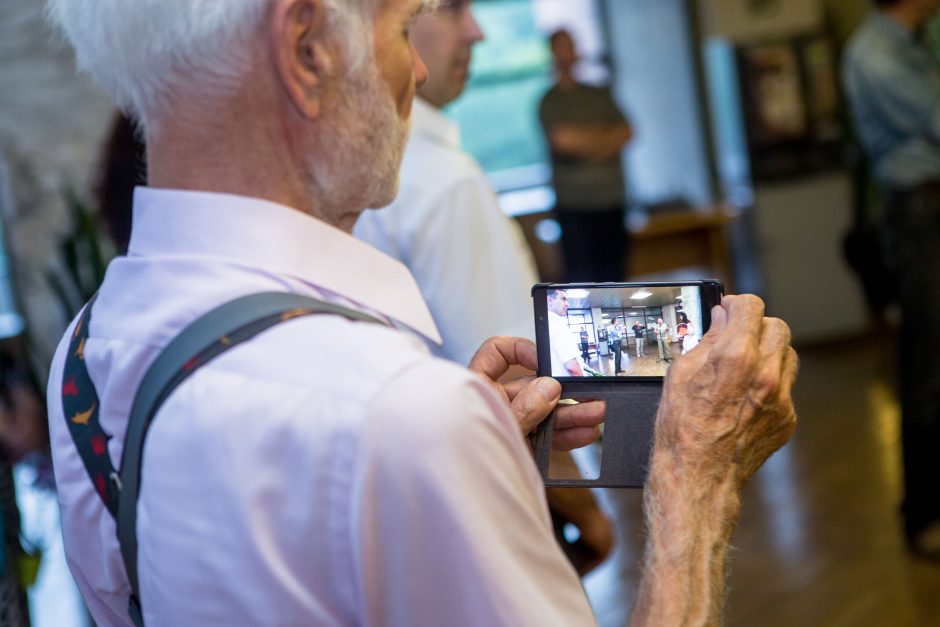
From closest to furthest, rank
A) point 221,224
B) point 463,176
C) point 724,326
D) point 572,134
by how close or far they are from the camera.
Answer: point 221,224 < point 724,326 < point 463,176 < point 572,134

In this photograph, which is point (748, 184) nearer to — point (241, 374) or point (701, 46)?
point (701, 46)

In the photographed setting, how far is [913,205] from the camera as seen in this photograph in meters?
3.41

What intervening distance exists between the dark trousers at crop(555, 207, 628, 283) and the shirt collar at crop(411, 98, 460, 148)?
396cm

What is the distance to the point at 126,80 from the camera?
854 millimetres

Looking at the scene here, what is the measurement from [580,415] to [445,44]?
1120 mm

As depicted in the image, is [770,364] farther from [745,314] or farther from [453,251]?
[453,251]

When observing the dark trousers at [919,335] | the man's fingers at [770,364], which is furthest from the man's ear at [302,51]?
the dark trousers at [919,335]

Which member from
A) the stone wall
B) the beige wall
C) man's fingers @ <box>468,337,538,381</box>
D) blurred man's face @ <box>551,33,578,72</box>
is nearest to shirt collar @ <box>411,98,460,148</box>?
man's fingers @ <box>468,337,538,381</box>

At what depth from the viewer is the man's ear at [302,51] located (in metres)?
0.81

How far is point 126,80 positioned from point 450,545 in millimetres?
415

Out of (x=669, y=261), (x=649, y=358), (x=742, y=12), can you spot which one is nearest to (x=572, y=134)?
(x=669, y=261)

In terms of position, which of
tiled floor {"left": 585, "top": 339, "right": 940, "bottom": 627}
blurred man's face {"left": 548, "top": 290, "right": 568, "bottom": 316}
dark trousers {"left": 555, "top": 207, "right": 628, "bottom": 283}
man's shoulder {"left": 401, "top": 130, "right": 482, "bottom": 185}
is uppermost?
man's shoulder {"left": 401, "top": 130, "right": 482, "bottom": 185}

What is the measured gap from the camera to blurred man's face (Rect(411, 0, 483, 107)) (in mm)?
2006

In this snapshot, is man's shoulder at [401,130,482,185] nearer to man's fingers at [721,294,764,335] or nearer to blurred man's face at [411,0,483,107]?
blurred man's face at [411,0,483,107]
